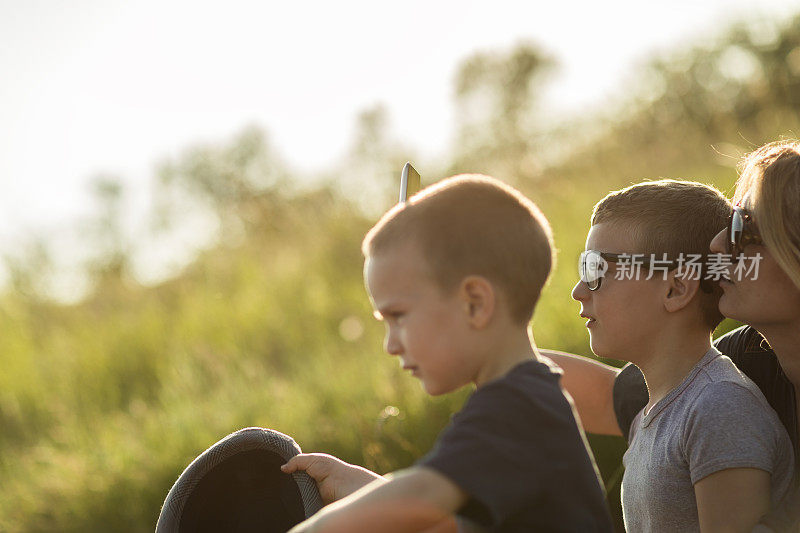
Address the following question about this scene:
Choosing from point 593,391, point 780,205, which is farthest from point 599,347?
point 780,205

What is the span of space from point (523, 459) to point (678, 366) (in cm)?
90

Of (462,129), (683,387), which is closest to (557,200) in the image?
(683,387)

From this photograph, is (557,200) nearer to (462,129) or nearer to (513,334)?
(513,334)

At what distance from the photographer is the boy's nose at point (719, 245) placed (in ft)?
7.14

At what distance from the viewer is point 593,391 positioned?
2682mm

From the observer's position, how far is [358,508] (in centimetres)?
146

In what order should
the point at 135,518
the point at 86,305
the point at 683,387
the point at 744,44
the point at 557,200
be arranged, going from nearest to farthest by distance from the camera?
the point at 683,387 → the point at 135,518 → the point at 557,200 → the point at 86,305 → the point at 744,44

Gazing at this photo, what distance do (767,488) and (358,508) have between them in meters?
1.04

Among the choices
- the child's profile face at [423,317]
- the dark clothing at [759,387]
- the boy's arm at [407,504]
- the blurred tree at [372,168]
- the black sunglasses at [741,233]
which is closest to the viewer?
the boy's arm at [407,504]

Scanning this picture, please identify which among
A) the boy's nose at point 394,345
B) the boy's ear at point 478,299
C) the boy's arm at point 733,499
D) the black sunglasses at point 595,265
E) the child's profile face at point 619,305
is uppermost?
the boy's ear at point 478,299

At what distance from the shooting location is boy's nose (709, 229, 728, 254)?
2176 millimetres

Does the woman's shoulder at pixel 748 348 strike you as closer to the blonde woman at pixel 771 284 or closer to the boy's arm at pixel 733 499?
the blonde woman at pixel 771 284

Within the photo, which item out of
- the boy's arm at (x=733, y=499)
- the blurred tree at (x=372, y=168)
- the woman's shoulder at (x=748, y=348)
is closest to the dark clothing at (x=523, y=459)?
the boy's arm at (x=733, y=499)

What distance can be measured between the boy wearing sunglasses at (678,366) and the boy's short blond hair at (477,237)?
1.95 feet
